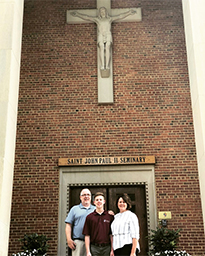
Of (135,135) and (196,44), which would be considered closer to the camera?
(196,44)

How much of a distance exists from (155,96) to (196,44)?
4779 mm

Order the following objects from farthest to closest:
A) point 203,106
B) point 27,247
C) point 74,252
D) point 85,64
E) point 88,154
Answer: point 85,64, point 88,154, point 27,247, point 74,252, point 203,106

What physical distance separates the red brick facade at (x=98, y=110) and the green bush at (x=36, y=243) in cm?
57

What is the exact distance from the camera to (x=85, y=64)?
1098cm

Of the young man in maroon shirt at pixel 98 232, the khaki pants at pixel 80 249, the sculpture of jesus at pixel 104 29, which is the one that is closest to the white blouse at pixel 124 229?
the young man in maroon shirt at pixel 98 232

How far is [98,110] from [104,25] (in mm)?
2541

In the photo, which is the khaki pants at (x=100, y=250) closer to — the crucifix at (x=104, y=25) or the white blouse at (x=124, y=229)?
the white blouse at (x=124, y=229)

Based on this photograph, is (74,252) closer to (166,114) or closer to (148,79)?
(166,114)

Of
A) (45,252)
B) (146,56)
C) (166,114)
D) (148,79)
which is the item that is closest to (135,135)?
(166,114)

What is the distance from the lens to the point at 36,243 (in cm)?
891

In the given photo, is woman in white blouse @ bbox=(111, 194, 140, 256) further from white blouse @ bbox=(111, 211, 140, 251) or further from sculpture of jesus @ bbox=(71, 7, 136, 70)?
sculpture of jesus @ bbox=(71, 7, 136, 70)

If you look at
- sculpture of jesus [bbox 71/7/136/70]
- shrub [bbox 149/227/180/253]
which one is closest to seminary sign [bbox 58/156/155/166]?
shrub [bbox 149/227/180/253]

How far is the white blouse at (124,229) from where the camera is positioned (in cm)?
696

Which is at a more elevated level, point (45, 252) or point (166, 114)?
point (166, 114)
